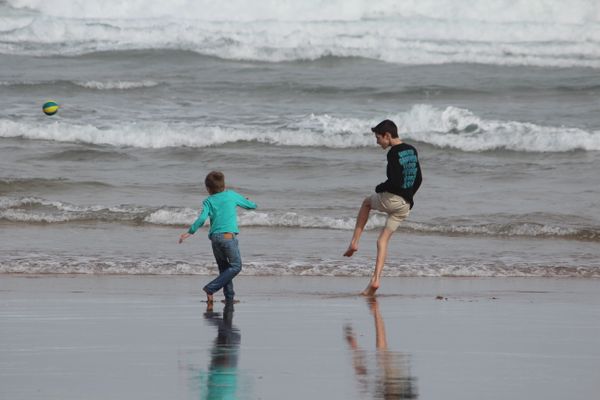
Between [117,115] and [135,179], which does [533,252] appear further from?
[117,115]

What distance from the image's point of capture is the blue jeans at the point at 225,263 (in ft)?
27.5

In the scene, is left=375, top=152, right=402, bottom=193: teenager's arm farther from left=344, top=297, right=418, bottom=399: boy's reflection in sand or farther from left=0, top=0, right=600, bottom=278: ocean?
left=344, top=297, right=418, bottom=399: boy's reflection in sand

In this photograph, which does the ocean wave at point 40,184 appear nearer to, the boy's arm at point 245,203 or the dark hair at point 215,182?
the dark hair at point 215,182

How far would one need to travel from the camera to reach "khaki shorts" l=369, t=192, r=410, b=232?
8.98 m

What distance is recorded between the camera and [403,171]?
8852mm

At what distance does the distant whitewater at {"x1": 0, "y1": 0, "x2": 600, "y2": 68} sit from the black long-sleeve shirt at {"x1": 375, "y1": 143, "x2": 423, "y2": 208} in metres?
21.5

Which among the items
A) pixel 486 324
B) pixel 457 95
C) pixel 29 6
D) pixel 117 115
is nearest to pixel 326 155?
pixel 117 115

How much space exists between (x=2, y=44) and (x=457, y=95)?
1297 cm

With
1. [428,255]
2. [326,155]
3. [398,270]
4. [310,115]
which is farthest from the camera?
[310,115]

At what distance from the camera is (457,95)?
25.3 meters

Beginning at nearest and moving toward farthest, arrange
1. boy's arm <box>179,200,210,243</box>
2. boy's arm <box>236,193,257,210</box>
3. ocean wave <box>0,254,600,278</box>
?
boy's arm <box>179,200,210,243</box> < boy's arm <box>236,193,257,210</box> < ocean wave <box>0,254,600,278</box>

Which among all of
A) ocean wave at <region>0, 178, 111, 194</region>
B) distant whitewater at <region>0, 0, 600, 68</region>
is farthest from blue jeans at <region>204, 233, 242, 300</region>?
distant whitewater at <region>0, 0, 600, 68</region>

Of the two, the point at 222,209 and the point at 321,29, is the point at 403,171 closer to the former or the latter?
the point at 222,209

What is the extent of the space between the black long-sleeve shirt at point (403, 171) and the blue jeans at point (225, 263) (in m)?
1.29
